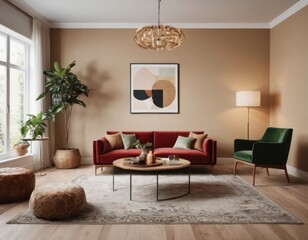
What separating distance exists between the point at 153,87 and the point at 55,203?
4.00 metres

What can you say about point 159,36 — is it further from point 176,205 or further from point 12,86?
point 12,86

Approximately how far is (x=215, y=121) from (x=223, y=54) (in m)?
1.54

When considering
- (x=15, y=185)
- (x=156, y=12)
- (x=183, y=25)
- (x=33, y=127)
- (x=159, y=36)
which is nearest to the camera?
(x=15, y=185)

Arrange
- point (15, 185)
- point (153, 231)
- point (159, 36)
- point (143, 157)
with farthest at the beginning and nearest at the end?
1. point (159, 36)
2. point (143, 157)
3. point (15, 185)
4. point (153, 231)

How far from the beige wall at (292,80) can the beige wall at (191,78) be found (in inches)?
13.2

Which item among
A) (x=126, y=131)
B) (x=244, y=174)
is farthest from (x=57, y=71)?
(x=244, y=174)

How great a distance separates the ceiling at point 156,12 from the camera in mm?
5223

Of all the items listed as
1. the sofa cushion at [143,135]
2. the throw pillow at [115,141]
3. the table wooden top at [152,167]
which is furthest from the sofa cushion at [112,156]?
the table wooden top at [152,167]

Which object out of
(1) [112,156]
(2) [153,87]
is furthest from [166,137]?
(1) [112,156]

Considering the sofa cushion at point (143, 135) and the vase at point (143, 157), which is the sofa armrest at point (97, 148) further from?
the vase at point (143, 157)

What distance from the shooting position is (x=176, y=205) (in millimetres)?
3453

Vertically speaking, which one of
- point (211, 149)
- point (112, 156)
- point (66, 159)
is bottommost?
point (66, 159)

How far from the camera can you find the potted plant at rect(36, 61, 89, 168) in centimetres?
585

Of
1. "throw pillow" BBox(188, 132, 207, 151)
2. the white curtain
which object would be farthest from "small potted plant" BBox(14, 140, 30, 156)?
"throw pillow" BBox(188, 132, 207, 151)
